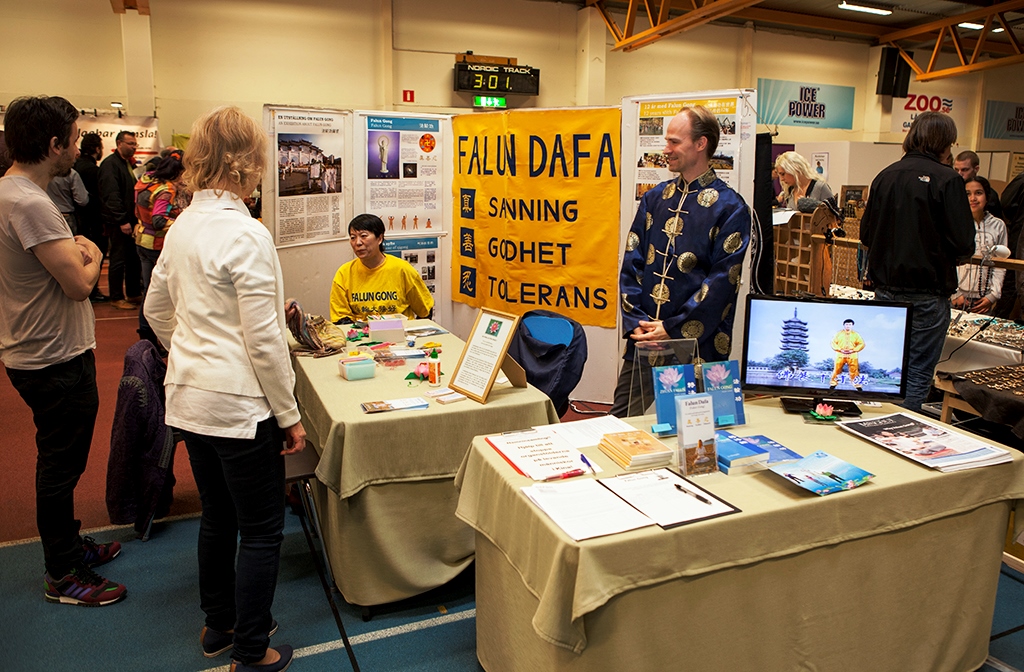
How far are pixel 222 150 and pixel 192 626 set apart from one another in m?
1.56

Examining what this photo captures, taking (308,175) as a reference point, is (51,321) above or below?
below

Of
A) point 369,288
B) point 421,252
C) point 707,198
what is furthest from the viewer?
point 421,252

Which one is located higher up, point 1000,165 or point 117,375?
point 1000,165

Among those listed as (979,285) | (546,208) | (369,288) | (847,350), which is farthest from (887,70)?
(847,350)

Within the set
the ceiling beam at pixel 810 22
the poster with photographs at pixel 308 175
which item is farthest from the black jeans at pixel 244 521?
the ceiling beam at pixel 810 22

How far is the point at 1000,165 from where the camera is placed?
470 inches

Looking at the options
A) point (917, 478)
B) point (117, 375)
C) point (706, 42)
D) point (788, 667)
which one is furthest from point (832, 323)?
point (706, 42)

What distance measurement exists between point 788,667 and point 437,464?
3.80ft

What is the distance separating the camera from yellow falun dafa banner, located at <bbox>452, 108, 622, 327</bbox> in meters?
4.57

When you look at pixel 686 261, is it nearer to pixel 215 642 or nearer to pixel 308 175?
pixel 215 642

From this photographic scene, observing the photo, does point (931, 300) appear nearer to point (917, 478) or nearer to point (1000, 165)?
point (917, 478)

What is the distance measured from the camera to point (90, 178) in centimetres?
760

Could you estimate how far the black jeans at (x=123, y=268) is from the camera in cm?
769

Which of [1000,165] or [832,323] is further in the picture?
[1000,165]
